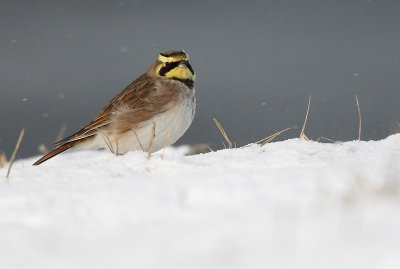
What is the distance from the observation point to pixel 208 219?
288 cm

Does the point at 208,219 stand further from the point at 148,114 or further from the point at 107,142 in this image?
the point at 107,142

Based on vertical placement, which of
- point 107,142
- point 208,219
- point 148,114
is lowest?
point 107,142

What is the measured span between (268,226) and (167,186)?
0.99m

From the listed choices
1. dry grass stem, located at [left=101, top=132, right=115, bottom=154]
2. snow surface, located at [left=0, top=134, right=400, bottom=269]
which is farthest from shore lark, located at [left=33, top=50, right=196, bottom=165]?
snow surface, located at [left=0, top=134, right=400, bottom=269]

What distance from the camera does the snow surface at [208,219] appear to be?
234cm

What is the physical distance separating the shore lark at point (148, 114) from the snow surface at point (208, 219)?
7.76ft

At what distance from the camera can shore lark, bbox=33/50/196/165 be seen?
22.0 feet

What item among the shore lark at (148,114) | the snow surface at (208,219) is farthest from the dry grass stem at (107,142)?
the snow surface at (208,219)

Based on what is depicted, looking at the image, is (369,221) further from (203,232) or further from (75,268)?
(75,268)

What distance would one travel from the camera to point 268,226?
2666mm

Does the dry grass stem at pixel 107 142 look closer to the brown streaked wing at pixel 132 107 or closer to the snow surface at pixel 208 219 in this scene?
the brown streaked wing at pixel 132 107

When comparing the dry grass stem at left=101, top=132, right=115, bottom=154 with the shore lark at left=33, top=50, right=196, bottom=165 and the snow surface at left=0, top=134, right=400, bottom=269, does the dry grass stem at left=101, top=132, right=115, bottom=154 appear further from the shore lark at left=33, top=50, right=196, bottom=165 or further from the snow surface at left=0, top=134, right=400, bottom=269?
the snow surface at left=0, top=134, right=400, bottom=269

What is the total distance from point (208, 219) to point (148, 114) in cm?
395

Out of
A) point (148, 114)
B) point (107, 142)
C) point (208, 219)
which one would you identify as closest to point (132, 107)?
point (148, 114)
